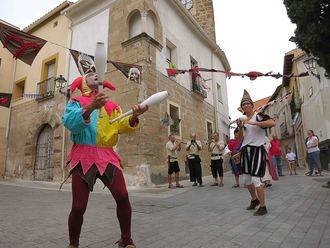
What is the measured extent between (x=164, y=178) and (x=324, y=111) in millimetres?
10082

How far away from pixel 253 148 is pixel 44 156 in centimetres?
1160

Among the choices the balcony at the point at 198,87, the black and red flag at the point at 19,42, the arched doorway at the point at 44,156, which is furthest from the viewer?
the balcony at the point at 198,87

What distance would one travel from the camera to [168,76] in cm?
1255

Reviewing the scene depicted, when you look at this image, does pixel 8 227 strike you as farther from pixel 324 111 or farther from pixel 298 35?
pixel 324 111

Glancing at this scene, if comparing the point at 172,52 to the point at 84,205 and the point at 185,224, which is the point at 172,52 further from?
the point at 84,205

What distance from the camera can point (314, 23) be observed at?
7098 millimetres

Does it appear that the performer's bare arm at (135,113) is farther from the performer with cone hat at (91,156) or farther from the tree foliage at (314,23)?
the tree foliage at (314,23)

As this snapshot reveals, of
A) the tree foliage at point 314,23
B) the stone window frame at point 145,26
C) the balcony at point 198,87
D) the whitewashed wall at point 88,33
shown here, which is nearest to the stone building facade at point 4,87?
the whitewashed wall at point 88,33

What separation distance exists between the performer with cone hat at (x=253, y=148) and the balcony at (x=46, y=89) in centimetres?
1119

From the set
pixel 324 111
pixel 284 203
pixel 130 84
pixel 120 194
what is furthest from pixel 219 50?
pixel 120 194

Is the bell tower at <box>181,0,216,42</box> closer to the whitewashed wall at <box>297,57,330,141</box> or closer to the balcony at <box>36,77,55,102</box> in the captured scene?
the whitewashed wall at <box>297,57,330,141</box>

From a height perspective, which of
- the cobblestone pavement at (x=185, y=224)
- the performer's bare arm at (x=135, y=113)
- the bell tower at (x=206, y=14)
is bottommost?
the cobblestone pavement at (x=185, y=224)

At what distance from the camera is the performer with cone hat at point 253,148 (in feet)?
15.4

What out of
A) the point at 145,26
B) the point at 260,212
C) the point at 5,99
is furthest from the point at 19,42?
the point at 5,99
